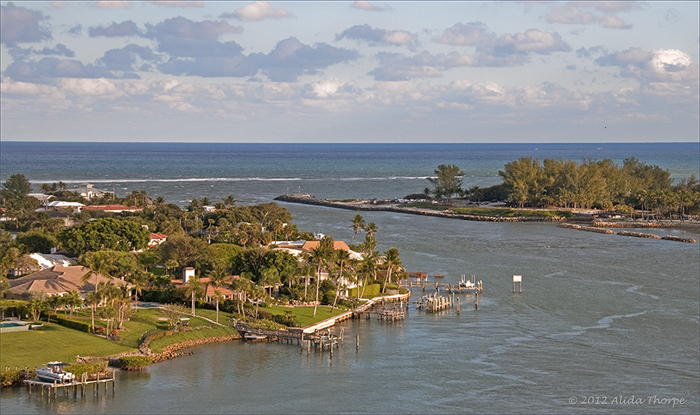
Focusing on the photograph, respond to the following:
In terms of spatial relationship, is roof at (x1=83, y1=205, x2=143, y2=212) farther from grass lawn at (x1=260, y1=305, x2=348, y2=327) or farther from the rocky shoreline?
the rocky shoreline

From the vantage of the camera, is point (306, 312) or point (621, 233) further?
point (621, 233)

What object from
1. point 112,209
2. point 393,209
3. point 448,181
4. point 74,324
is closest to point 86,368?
point 74,324

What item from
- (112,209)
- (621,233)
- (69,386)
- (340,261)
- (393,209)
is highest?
(112,209)

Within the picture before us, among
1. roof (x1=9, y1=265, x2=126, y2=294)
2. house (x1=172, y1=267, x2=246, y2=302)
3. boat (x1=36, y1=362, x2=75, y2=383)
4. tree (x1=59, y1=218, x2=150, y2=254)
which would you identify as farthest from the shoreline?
boat (x1=36, y1=362, x2=75, y2=383)

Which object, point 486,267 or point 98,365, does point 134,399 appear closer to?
point 98,365

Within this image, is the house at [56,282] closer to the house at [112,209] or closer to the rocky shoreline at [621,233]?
the house at [112,209]

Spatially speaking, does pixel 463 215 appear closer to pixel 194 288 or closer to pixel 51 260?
pixel 51 260
